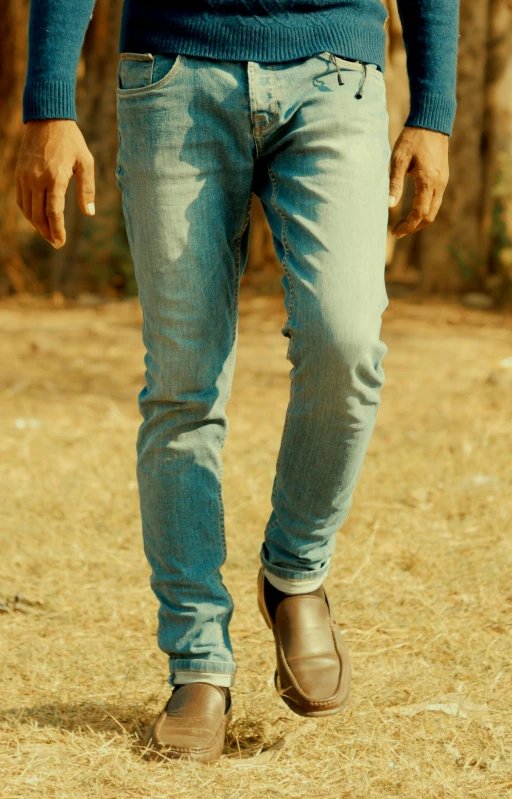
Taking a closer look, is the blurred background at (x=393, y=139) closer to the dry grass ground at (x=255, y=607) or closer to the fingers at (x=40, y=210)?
the dry grass ground at (x=255, y=607)

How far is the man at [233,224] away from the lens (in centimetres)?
172

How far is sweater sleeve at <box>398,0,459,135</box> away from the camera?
6.22ft

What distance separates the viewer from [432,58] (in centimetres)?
191

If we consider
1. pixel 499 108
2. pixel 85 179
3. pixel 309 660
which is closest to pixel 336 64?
pixel 85 179

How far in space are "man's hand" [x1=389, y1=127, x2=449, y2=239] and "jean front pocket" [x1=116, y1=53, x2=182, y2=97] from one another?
451mm

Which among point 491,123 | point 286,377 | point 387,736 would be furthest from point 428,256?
point 387,736

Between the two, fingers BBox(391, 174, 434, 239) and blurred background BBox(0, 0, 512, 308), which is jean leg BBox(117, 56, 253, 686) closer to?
fingers BBox(391, 174, 434, 239)

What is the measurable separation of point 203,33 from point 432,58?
1.53ft

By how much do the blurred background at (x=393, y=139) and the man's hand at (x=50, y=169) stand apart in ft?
16.5

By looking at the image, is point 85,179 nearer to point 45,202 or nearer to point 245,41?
point 45,202

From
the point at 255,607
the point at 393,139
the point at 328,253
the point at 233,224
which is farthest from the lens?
the point at 393,139

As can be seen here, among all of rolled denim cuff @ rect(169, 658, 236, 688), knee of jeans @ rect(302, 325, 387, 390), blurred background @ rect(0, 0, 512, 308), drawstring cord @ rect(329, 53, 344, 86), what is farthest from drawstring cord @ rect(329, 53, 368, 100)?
blurred background @ rect(0, 0, 512, 308)

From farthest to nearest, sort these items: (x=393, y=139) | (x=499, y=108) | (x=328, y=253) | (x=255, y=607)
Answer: (x=499, y=108) → (x=393, y=139) → (x=255, y=607) → (x=328, y=253)

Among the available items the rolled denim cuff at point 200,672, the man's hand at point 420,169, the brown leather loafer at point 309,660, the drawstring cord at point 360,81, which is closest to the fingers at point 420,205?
the man's hand at point 420,169
